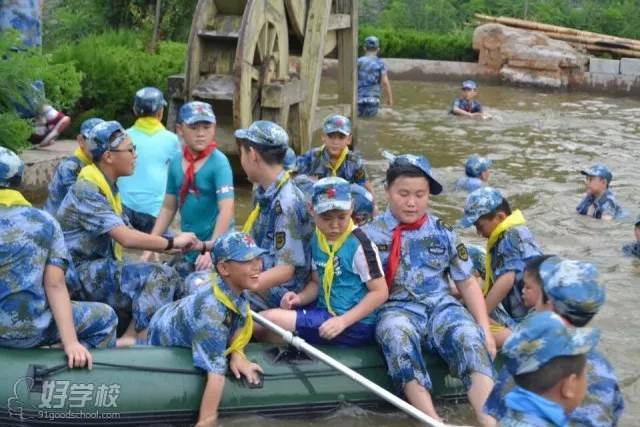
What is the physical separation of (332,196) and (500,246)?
1.14 metres

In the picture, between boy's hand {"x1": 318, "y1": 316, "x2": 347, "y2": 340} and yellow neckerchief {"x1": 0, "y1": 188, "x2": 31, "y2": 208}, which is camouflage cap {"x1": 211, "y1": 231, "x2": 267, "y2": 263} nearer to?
boy's hand {"x1": 318, "y1": 316, "x2": 347, "y2": 340}

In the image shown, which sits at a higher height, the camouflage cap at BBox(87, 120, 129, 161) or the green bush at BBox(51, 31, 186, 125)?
the camouflage cap at BBox(87, 120, 129, 161)

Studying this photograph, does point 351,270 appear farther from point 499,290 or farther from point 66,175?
point 66,175

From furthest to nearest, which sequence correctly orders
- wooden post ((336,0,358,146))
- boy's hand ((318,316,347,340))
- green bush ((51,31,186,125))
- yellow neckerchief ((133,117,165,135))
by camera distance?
1. wooden post ((336,0,358,146))
2. green bush ((51,31,186,125))
3. yellow neckerchief ((133,117,165,135))
4. boy's hand ((318,316,347,340))

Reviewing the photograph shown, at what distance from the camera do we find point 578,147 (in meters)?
15.9

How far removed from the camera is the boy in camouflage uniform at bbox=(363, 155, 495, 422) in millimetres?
5691

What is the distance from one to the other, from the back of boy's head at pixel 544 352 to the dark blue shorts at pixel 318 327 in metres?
2.55

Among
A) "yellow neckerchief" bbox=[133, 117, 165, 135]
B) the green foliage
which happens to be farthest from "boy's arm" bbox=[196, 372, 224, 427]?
the green foliage

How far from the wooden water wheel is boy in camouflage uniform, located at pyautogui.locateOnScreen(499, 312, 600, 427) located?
7.77 metres

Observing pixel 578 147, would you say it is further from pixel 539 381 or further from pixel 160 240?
pixel 539 381

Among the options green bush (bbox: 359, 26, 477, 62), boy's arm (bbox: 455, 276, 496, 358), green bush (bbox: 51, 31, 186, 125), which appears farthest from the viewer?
green bush (bbox: 359, 26, 477, 62)

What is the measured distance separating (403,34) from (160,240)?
19.1 metres

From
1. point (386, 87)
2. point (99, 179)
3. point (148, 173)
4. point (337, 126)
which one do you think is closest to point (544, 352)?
point (99, 179)

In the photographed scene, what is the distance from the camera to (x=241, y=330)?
5625mm
